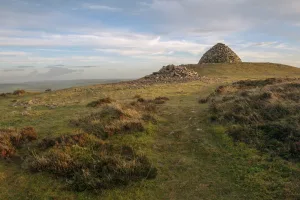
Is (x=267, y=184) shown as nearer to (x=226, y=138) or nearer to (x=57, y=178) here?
(x=226, y=138)

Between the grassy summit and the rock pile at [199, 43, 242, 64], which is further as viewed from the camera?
the rock pile at [199, 43, 242, 64]

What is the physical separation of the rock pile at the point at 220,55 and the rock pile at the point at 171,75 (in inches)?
772

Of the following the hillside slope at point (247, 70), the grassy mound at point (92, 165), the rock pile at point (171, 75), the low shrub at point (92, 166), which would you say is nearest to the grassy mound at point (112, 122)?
the grassy mound at point (92, 165)

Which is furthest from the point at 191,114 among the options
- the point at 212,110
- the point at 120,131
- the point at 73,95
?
the point at 73,95

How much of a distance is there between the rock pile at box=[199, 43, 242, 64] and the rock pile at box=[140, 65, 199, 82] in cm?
1960

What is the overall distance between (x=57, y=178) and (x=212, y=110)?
9274 mm

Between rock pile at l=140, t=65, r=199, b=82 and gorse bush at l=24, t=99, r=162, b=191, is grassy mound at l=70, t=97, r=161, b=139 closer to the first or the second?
gorse bush at l=24, t=99, r=162, b=191

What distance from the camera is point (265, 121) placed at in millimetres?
11742

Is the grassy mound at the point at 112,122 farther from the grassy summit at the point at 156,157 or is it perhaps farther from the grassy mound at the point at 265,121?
the grassy mound at the point at 265,121

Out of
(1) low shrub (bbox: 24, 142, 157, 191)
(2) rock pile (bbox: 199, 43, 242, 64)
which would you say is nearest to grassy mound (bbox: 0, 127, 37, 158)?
(1) low shrub (bbox: 24, 142, 157, 191)

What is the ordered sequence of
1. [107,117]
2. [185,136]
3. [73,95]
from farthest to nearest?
[73,95] < [107,117] < [185,136]

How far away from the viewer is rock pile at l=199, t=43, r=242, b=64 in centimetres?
5800

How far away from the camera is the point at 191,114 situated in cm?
1531

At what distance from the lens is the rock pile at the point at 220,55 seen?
5800 centimetres
